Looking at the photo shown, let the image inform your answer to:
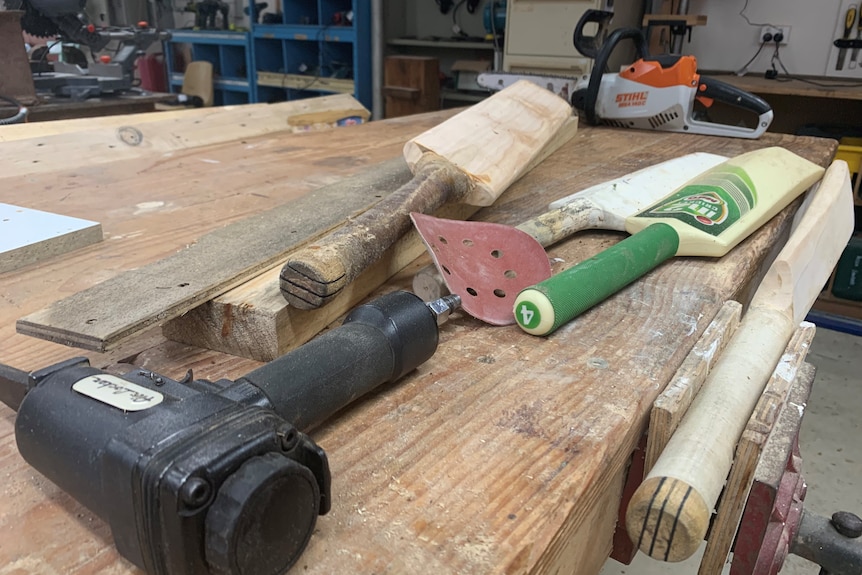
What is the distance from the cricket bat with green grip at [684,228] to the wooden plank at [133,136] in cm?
87

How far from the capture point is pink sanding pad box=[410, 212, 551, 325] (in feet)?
1.95

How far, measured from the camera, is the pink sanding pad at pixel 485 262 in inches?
23.5

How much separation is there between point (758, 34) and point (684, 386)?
132 inches

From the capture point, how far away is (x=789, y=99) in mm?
2996

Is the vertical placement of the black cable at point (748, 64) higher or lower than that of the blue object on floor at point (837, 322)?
higher

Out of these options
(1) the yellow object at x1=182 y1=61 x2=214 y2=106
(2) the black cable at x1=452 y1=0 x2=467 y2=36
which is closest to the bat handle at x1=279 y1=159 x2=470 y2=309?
(2) the black cable at x1=452 y1=0 x2=467 y2=36

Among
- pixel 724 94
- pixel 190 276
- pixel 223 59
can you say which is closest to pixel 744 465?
pixel 190 276

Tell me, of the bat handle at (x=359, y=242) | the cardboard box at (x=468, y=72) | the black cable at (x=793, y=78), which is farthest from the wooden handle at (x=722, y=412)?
the cardboard box at (x=468, y=72)

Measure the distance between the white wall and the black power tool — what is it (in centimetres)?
354

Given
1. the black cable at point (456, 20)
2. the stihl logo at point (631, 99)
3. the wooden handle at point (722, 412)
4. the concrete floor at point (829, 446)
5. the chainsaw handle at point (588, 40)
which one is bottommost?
the concrete floor at point (829, 446)

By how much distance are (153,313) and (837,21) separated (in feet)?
11.6

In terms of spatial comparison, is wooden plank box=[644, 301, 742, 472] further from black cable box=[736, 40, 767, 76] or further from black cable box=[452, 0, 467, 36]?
black cable box=[452, 0, 467, 36]

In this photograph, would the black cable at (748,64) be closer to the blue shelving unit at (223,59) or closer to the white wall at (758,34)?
the white wall at (758,34)

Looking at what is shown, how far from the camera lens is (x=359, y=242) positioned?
594 mm
